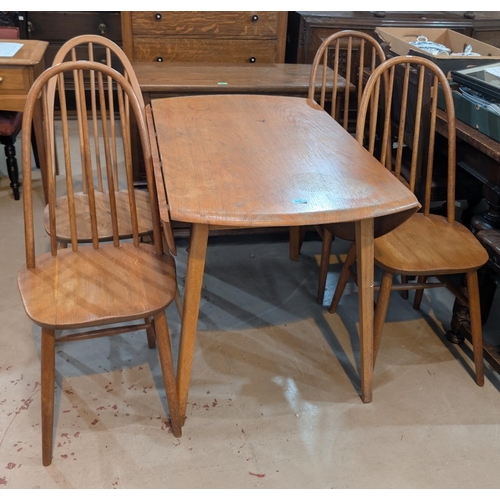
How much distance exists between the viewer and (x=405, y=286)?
6.16 ft

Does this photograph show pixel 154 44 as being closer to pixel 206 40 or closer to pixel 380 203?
pixel 206 40

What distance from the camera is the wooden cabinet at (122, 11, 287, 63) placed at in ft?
11.0

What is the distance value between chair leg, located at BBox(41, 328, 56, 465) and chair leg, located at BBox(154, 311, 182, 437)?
281mm

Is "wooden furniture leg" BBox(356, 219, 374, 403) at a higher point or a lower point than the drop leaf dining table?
lower

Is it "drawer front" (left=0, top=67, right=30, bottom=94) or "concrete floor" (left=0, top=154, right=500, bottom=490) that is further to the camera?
"drawer front" (left=0, top=67, right=30, bottom=94)

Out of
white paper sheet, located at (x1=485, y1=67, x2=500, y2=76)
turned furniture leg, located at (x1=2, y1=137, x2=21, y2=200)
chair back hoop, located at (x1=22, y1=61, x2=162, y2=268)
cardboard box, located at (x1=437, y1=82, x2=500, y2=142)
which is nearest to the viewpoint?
chair back hoop, located at (x1=22, y1=61, x2=162, y2=268)

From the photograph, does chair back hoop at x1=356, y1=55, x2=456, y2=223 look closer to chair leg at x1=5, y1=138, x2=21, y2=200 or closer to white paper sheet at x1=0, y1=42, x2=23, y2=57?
white paper sheet at x1=0, y1=42, x2=23, y2=57

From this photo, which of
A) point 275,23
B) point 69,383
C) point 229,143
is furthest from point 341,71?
point 69,383

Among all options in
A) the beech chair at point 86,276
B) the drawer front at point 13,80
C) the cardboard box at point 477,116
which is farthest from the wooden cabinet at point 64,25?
the cardboard box at point 477,116

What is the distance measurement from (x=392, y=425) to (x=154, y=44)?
2.71 m

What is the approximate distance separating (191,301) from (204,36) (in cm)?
249

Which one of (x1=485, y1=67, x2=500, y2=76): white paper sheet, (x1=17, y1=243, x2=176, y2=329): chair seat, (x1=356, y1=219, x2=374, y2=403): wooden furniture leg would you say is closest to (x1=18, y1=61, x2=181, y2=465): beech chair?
(x1=17, y1=243, x2=176, y2=329): chair seat

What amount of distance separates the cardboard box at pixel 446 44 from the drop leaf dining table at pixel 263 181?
0.59 m

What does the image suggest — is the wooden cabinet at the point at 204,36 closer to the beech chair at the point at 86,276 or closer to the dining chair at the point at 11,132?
the dining chair at the point at 11,132
